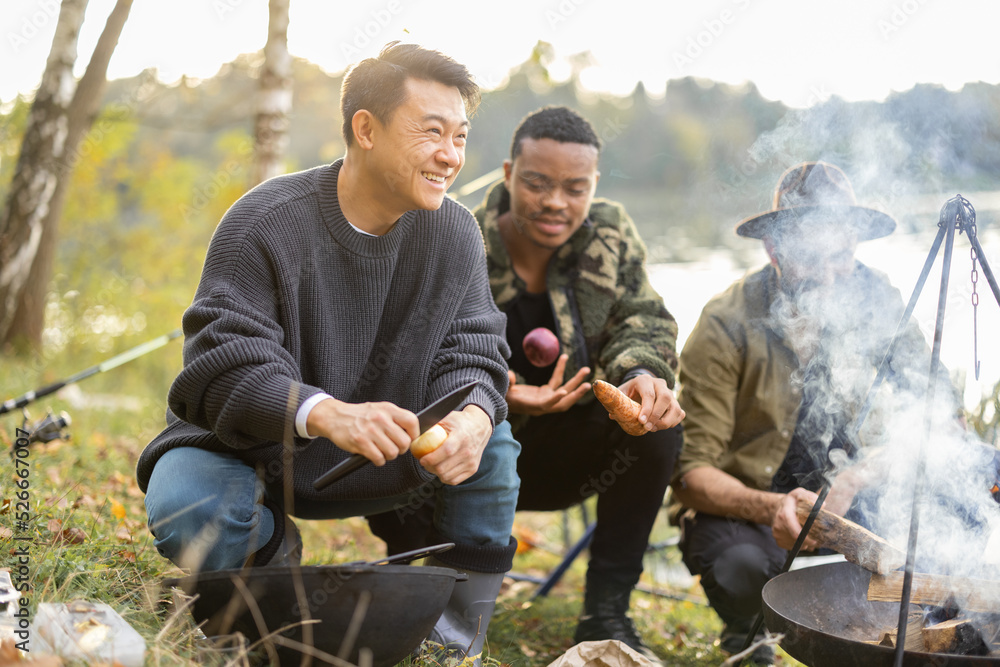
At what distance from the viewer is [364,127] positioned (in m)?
2.44

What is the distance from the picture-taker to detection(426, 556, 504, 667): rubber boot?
243 centimetres

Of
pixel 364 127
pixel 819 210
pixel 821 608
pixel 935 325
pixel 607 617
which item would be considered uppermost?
pixel 364 127

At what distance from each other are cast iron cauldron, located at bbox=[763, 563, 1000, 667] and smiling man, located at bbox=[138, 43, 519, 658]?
2.77ft

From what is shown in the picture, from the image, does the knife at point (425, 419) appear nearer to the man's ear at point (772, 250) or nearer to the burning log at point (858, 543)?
the burning log at point (858, 543)

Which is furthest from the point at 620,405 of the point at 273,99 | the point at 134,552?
the point at 273,99

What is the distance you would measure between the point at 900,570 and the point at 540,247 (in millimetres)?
1910

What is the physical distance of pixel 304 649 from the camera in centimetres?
181

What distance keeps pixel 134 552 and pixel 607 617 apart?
5.54ft

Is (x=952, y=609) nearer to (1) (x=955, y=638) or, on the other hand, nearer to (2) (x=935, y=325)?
(1) (x=955, y=638)

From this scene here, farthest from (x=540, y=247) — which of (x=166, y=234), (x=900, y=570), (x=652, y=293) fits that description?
(x=166, y=234)

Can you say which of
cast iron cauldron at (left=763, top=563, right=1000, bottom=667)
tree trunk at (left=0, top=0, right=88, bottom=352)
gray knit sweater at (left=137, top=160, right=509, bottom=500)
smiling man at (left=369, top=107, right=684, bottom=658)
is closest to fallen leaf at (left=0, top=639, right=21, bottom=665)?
gray knit sweater at (left=137, top=160, right=509, bottom=500)

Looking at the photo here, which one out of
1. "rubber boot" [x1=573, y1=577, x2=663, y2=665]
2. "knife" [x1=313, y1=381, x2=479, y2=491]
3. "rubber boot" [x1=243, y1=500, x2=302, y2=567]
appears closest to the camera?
"knife" [x1=313, y1=381, x2=479, y2=491]

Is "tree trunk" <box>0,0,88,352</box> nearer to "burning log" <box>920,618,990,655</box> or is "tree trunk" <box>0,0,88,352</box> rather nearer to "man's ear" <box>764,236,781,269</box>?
A: "man's ear" <box>764,236,781,269</box>

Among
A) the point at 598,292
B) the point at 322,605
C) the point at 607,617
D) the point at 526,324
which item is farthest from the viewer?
the point at 526,324
